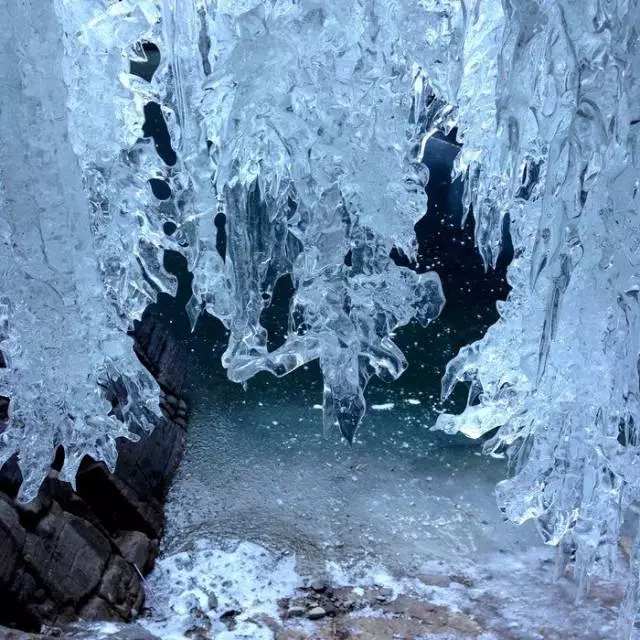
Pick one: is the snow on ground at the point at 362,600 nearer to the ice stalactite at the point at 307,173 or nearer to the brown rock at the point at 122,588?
the brown rock at the point at 122,588

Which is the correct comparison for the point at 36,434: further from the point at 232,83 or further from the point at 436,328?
the point at 436,328

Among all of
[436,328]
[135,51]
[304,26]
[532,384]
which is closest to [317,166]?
[304,26]

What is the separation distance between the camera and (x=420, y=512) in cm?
325

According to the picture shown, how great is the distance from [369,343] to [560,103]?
820mm

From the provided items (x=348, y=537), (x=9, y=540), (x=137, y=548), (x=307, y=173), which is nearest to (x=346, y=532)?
(x=348, y=537)

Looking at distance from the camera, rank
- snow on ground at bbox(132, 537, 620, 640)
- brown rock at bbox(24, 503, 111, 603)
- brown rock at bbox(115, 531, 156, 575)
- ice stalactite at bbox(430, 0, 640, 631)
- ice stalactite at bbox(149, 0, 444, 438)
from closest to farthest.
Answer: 1. ice stalactite at bbox(430, 0, 640, 631)
2. ice stalactite at bbox(149, 0, 444, 438)
3. brown rock at bbox(24, 503, 111, 603)
4. snow on ground at bbox(132, 537, 620, 640)
5. brown rock at bbox(115, 531, 156, 575)

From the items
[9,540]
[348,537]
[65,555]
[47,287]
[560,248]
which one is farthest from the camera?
[348,537]

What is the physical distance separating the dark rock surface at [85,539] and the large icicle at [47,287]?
56 centimetres

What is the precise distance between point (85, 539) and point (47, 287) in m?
1.32

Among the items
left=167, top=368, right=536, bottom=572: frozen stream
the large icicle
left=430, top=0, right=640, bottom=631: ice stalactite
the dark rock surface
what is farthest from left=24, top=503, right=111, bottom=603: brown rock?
left=430, top=0, right=640, bottom=631: ice stalactite

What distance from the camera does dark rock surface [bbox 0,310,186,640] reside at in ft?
7.89

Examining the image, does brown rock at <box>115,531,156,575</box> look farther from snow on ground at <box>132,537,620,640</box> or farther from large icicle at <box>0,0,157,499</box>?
large icicle at <box>0,0,157,499</box>

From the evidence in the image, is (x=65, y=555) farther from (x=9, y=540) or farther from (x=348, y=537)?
(x=348, y=537)

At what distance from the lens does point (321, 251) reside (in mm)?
1894
